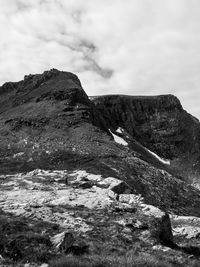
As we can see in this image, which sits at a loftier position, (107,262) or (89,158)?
(89,158)

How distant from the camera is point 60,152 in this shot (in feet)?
222

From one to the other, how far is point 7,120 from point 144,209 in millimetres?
66406

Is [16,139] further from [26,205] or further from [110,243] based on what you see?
[110,243]

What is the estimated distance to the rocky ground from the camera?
56.4ft

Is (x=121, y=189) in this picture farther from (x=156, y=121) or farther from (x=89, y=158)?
(x=156, y=121)

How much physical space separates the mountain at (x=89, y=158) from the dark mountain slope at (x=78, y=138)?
0.19m

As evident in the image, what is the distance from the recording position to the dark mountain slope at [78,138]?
58.2 m

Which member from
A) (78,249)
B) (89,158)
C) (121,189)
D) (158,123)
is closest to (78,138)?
(89,158)

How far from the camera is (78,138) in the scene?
76.4 metres

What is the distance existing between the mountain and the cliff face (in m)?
0.39

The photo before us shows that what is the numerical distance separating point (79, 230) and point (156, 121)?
143114 millimetres

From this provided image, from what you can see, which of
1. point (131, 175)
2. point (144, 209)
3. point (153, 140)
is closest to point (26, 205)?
point (144, 209)

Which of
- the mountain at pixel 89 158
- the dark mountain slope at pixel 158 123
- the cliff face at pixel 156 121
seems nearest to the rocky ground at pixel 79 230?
the mountain at pixel 89 158

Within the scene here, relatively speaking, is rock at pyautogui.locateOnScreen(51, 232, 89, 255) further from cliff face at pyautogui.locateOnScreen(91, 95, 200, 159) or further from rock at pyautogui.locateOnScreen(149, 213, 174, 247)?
cliff face at pyautogui.locateOnScreen(91, 95, 200, 159)
